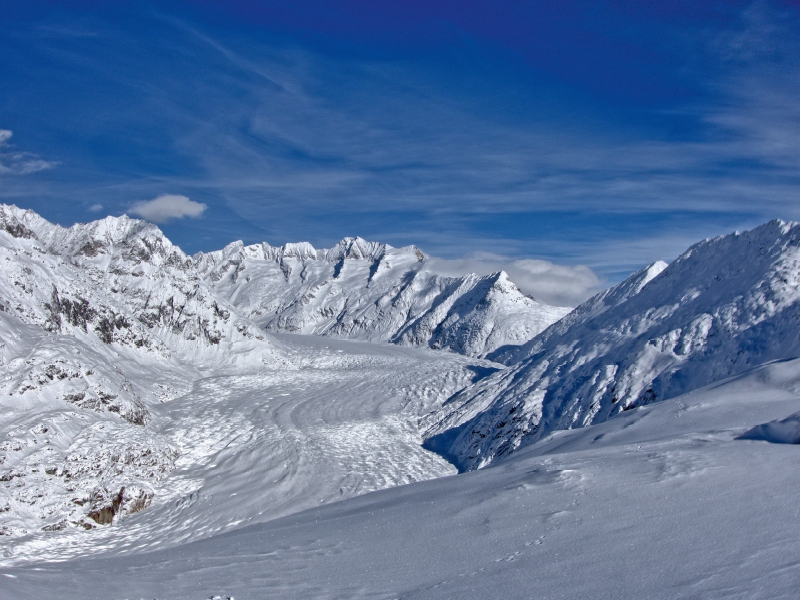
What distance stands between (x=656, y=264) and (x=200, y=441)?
42.1m

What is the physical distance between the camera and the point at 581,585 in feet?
19.7

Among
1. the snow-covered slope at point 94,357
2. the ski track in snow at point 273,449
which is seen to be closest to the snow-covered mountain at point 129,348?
the snow-covered slope at point 94,357

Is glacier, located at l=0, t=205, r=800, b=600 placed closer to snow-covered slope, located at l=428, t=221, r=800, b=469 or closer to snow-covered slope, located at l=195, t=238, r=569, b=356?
snow-covered slope, located at l=428, t=221, r=800, b=469

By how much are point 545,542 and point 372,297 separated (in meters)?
124

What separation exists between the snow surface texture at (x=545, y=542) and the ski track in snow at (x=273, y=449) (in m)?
14.0

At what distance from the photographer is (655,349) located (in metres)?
32.9

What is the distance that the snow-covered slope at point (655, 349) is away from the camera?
29.6m

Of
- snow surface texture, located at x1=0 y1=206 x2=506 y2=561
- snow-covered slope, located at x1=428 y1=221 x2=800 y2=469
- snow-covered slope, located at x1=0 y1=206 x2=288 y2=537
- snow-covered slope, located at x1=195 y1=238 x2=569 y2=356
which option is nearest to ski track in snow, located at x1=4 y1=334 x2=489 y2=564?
snow surface texture, located at x1=0 y1=206 x2=506 y2=561

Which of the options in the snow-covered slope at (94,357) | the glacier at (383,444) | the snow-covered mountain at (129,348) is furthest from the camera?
the snow-covered mountain at (129,348)

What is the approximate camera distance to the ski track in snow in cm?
2436

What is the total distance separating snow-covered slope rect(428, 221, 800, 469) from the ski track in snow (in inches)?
200

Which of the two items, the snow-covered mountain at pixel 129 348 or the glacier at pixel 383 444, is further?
the snow-covered mountain at pixel 129 348

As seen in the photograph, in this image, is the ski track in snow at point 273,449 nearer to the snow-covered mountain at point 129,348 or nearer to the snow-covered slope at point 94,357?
the snow-covered mountain at point 129,348

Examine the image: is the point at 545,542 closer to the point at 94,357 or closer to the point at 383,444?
the point at 383,444
